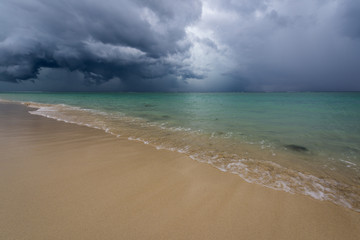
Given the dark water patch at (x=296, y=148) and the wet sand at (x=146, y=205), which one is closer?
the wet sand at (x=146, y=205)

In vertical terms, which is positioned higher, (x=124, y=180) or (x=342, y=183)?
(x=124, y=180)

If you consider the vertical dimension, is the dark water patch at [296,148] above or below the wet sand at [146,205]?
below

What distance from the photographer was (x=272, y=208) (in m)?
2.69

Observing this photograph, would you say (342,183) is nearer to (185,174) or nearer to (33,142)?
(185,174)

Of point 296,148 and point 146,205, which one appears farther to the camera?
point 296,148

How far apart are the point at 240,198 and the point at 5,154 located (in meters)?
6.58

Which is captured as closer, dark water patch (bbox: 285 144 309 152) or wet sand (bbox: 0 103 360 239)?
wet sand (bbox: 0 103 360 239)

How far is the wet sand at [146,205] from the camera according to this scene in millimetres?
2123

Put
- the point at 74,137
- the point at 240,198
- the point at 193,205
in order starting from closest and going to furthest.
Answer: the point at 193,205, the point at 240,198, the point at 74,137

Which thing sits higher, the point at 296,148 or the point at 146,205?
the point at 146,205

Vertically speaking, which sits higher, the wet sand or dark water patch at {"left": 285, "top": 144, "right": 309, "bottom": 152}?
the wet sand

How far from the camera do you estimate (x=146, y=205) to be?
2627 mm

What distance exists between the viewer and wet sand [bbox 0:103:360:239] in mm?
2123

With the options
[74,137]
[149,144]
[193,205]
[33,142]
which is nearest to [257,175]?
[193,205]
